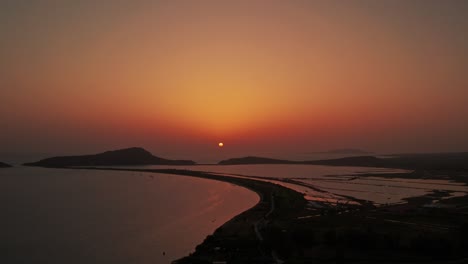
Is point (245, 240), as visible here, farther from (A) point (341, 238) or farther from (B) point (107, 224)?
(B) point (107, 224)

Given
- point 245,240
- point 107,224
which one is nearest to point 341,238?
point 245,240

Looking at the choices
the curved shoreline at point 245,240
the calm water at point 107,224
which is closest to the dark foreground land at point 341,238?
the curved shoreline at point 245,240

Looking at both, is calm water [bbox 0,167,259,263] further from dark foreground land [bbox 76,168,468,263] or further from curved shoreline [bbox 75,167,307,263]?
dark foreground land [bbox 76,168,468,263]

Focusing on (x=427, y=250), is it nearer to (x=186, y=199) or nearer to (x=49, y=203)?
(x=186, y=199)

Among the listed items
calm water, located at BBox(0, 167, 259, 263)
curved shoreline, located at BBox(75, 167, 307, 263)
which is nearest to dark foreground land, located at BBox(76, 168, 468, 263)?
curved shoreline, located at BBox(75, 167, 307, 263)

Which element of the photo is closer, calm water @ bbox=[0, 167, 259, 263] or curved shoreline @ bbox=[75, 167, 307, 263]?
curved shoreline @ bbox=[75, 167, 307, 263]

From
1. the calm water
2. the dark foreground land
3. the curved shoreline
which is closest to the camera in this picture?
the curved shoreline

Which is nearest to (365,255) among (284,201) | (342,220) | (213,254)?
(213,254)
